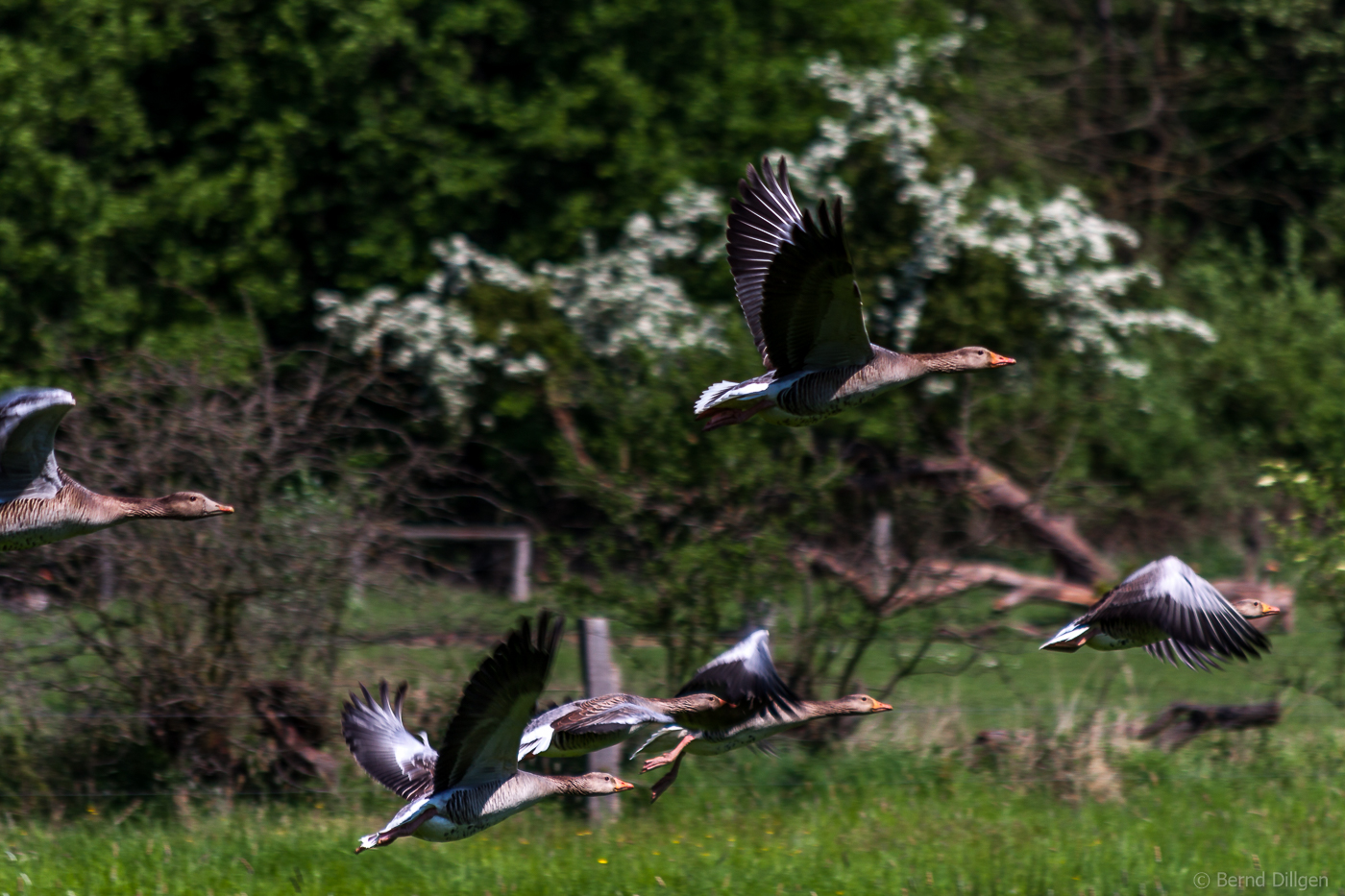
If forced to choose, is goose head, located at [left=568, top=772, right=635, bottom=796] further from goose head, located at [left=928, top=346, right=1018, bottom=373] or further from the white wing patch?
goose head, located at [left=928, top=346, right=1018, bottom=373]

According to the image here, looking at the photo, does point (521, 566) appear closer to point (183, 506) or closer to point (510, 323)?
point (510, 323)

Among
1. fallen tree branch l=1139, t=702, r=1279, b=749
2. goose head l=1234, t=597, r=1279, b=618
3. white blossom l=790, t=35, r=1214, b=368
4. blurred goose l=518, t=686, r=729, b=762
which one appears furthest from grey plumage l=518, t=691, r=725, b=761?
white blossom l=790, t=35, r=1214, b=368

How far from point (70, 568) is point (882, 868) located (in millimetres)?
5366

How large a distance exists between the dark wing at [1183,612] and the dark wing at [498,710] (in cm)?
245

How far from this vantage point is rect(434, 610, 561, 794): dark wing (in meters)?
5.61

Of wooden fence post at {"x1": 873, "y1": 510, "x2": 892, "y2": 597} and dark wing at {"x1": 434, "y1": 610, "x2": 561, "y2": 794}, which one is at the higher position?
wooden fence post at {"x1": 873, "y1": 510, "x2": 892, "y2": 597}

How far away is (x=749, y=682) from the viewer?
732 cm

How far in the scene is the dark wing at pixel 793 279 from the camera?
6695 mm

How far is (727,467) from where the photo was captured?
434 inches

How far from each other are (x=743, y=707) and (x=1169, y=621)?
193 centimetres

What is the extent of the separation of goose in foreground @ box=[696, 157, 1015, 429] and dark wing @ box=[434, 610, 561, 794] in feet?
6.06

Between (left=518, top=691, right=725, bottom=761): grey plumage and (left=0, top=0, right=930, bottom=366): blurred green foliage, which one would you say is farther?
(left=0, top=0, right=930, bottom=366): blurred green foliage

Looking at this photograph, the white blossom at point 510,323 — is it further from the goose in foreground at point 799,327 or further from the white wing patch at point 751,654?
the white wing patch at point 751,654

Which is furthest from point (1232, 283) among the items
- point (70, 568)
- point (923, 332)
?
point (70, 568)
